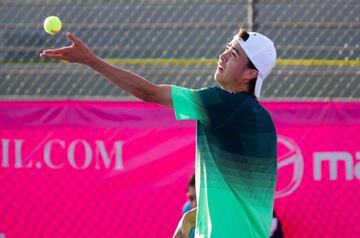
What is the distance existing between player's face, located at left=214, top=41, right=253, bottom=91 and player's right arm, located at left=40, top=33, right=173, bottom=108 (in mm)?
358

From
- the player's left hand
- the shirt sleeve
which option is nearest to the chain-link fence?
the player's left hand

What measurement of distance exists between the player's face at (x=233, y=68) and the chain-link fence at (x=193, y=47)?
2.86m

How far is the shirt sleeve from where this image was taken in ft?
11.3

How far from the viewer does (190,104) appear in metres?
3.47

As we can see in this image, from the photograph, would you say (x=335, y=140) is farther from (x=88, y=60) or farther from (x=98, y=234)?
(x=88, y=60)

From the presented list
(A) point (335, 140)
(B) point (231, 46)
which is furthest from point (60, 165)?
(B) point (231, 46)

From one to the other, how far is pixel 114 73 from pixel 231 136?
56cm

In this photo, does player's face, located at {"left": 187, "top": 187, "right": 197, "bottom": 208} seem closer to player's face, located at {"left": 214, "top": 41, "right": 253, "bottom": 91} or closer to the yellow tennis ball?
the yellow tennis ball

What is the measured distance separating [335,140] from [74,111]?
1.89 m

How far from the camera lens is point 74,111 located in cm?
630

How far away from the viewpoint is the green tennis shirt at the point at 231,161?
11.5 ft

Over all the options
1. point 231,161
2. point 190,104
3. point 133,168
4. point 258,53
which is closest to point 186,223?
point 231,161

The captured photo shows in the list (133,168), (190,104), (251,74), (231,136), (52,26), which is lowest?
(231,136)

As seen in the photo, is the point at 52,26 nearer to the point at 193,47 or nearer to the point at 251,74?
the point at 251,74
